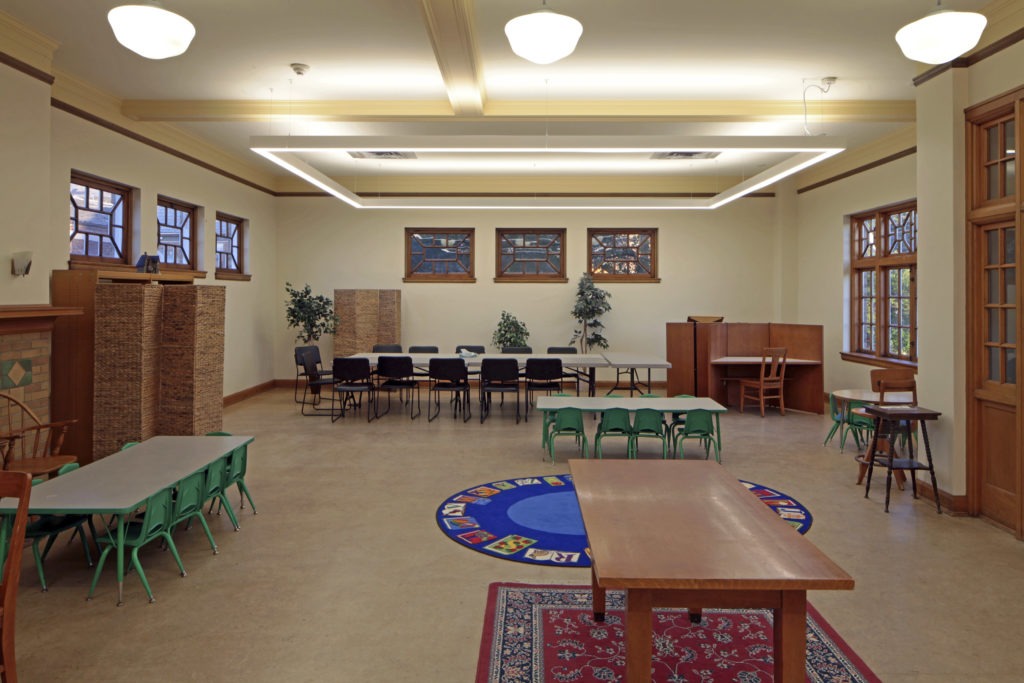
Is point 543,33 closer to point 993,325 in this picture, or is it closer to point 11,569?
point 11,569

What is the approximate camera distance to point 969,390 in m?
5.00

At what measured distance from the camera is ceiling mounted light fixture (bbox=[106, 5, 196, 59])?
333 centimetres

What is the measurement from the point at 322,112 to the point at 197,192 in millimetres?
2959

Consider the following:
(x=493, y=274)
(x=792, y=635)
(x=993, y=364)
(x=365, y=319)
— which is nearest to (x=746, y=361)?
(x=993, y=364)

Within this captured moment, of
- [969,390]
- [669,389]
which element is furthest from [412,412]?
[969,390]

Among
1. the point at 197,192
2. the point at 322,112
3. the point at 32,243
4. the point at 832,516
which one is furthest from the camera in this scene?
the point at 197,192

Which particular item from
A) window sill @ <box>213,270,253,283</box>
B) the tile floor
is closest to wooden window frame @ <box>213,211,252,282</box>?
window sill @ <box>213,270,253,283</box>

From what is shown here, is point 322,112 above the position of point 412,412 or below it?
above

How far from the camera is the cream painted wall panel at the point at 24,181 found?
5.26 meters

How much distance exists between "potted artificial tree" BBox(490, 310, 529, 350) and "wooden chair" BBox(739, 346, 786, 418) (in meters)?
3.91

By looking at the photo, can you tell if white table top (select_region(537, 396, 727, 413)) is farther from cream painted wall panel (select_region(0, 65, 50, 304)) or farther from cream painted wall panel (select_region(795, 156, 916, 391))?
cream painted wall panel (select_region(0, 65, 50, 304))

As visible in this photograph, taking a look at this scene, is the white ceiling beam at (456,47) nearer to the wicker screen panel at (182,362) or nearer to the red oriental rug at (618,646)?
the wicker screen panel at (182,362)

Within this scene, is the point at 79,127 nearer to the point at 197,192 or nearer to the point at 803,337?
the point at 197,192

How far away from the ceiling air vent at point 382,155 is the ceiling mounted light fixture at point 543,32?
21.6 ft
